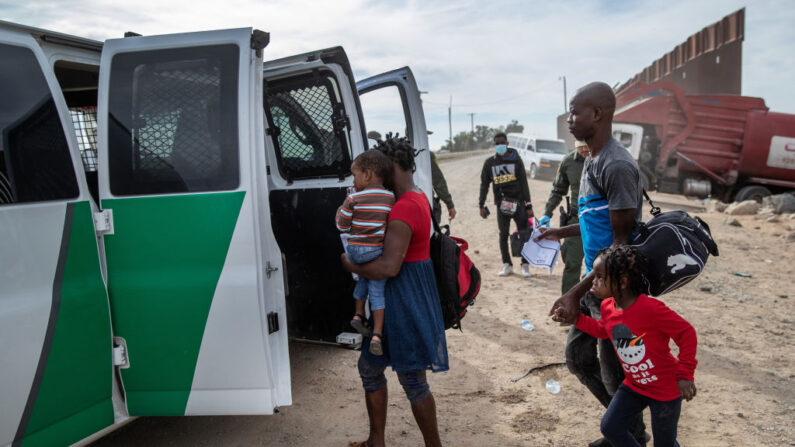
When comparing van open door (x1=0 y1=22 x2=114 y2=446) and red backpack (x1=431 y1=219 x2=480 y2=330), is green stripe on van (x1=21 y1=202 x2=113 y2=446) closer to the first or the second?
van open door (x1=0 y1=22 x2=114 y2=446)

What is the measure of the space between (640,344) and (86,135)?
3.47 m

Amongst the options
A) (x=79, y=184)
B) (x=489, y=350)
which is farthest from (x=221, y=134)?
(x=489, y=350)

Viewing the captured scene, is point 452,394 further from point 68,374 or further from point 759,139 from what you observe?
point 759,139

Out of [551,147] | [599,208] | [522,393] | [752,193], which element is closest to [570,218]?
[522,393]

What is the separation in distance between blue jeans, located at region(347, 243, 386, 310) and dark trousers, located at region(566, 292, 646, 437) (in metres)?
1.06

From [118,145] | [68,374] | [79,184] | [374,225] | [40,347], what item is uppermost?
[118,145]

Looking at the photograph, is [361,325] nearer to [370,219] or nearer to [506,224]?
[370,219]

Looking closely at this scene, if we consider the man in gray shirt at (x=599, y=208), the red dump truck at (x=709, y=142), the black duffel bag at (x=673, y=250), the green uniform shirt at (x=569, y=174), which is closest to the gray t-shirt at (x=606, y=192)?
the man in gray shirt at (x=599, y=208)

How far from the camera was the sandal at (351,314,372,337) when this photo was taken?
2.65m

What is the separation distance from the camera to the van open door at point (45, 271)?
2174 millimetres

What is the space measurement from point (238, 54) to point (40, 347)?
156 cm

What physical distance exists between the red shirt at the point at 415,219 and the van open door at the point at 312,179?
121 centimetres

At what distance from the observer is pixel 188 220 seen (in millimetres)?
2551

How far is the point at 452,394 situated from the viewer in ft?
12.5
